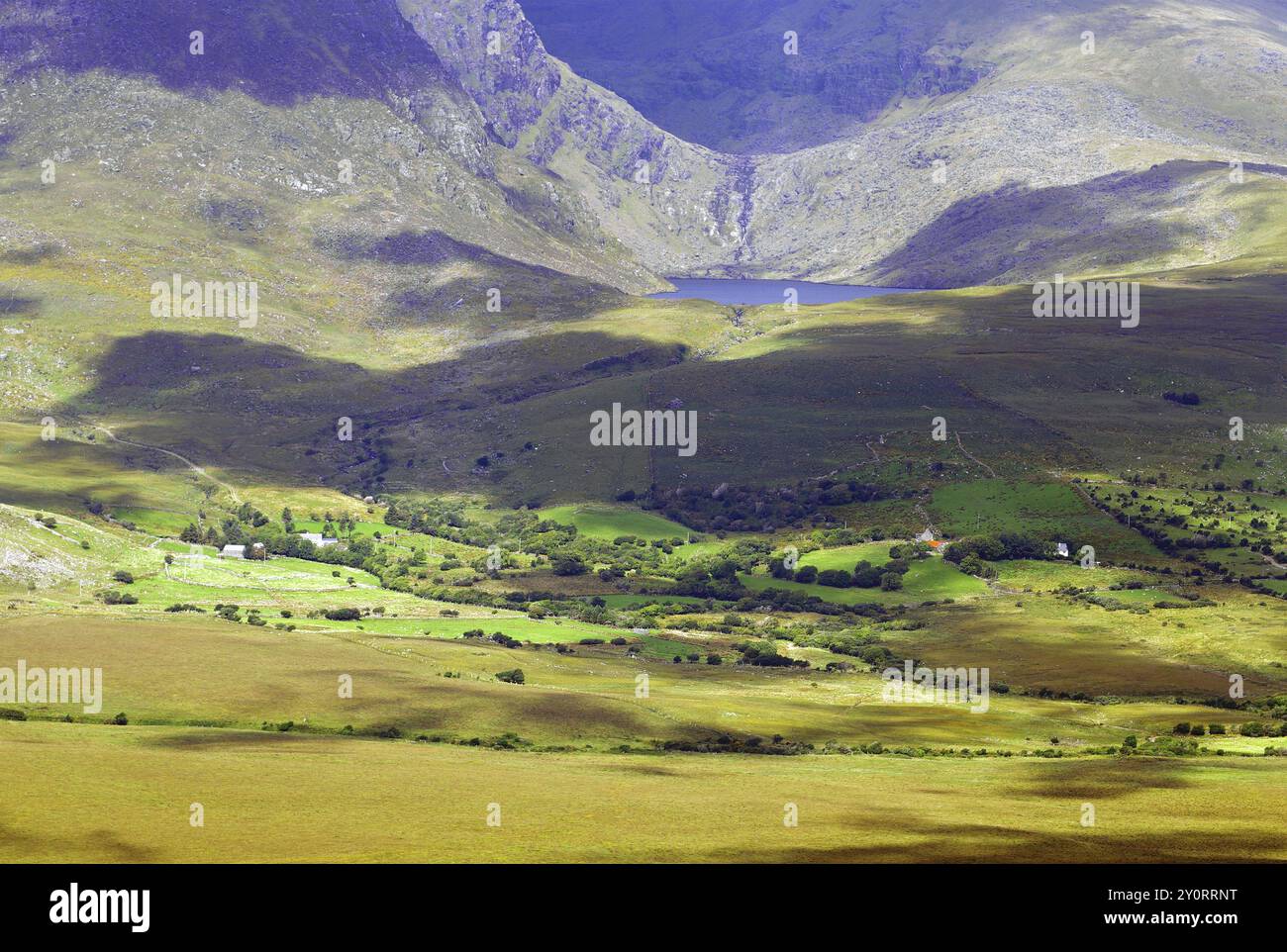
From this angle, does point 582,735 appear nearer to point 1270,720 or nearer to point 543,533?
point 1270,720

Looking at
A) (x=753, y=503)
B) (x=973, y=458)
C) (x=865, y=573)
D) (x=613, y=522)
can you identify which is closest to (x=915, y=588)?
(x=865, y=573)

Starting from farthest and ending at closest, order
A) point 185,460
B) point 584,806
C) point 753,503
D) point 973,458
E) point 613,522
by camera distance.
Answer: point 185,460 < point 973,458 < point 753,503 < point 613,522 < point 584,806

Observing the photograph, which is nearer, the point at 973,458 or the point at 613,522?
the point at 613,522

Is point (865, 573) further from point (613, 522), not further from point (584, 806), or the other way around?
point (584, 806)

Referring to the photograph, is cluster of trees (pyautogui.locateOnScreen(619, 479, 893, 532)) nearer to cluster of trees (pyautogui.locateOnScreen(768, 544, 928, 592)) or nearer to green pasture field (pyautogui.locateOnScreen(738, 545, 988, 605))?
cluster of trees (pyautogui.locateOnScreen(768, 544, 928, 592))

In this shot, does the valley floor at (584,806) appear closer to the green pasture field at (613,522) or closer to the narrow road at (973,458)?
the green pasture field at (613,522)

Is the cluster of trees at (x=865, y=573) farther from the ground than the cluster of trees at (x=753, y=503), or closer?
closer

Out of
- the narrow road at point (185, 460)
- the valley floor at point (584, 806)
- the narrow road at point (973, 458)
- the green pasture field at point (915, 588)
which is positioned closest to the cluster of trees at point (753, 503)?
the narrow road at point (973, 458)

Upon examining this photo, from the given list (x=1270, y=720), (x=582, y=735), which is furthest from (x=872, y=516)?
(x=582, y=735)

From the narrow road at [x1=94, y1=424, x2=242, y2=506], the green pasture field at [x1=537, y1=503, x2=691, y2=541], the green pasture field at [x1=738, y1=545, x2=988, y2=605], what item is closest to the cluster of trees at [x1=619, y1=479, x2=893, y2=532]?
the green pasture field at [x1=537, y1=503, x2=691, y2=541]

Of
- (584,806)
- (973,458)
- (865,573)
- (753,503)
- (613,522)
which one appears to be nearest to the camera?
(584,806)

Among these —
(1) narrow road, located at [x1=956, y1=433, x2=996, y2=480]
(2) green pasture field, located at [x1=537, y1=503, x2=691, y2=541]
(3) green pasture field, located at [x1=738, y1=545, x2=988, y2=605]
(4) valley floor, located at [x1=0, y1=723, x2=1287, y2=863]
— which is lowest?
(4) valley floor, located at [x1=0, y1=723, x2=1287, y2=863]
